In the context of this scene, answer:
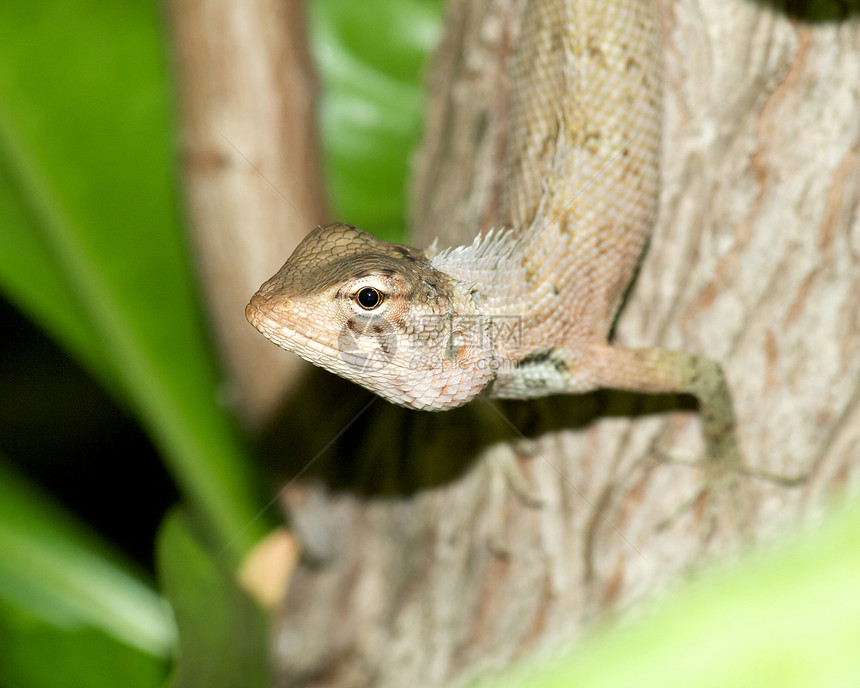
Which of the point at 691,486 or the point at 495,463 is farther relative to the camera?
the point at 495,463

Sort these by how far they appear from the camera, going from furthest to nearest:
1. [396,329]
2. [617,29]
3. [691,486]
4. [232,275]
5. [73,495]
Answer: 1. [73,495]
2. [232,275]
3. [691,486]
4. [617,29]
5. [396,329]

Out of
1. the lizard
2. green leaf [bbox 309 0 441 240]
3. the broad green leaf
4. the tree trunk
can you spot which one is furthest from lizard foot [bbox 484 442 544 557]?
the broad green leaf

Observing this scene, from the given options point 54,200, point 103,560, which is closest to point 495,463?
Answer: point 103,560

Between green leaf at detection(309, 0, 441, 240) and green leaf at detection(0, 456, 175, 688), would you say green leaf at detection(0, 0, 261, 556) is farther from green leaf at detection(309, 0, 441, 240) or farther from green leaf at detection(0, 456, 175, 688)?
green leaf at detection(309, 0, 441, 240)

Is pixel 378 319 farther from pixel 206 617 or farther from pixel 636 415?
pixel 206 617

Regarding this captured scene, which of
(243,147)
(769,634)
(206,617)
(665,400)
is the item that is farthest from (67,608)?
(769,634)

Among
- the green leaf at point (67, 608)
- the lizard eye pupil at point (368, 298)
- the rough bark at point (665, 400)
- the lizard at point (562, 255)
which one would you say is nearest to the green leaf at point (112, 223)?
the green leaf at point (67, 608)

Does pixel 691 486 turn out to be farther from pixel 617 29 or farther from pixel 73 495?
pixel 73 495
